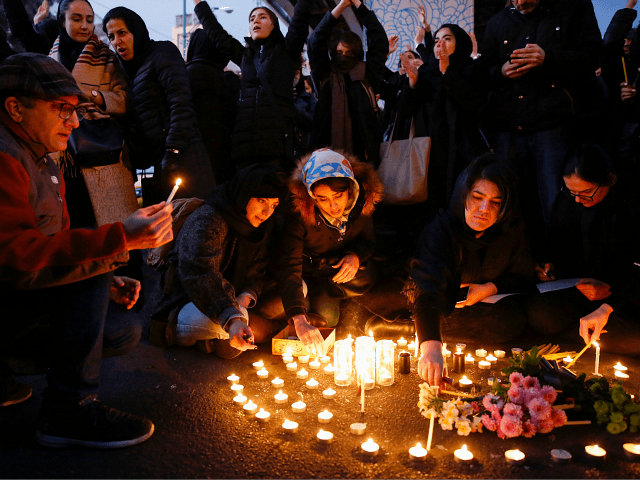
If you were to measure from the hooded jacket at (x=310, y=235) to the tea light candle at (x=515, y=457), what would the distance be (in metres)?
1.58

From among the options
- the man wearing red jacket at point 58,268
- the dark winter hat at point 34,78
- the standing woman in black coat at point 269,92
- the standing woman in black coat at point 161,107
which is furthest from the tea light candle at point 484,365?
the dark winter hat at point 34,78

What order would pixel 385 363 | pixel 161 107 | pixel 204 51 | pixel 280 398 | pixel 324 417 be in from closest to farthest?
pixel 324 417 → pixel 280 398 → pixel 385 363 → pixel 161 107 → pixel 204 51

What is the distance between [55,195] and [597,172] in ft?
10.7

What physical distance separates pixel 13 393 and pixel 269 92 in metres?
2.94

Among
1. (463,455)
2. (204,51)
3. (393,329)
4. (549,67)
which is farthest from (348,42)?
(463,455)

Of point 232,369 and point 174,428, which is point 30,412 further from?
point 232,369

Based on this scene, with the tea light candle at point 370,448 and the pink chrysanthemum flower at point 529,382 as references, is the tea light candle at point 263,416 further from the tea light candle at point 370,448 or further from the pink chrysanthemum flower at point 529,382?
the pink chrysanthemum flower at point 529,382

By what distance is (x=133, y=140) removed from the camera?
4.17 meters

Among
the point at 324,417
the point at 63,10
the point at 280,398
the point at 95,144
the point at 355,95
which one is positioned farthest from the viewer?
the point at 355,95

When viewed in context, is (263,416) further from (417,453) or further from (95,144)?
(95,144)

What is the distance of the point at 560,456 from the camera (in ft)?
6.84

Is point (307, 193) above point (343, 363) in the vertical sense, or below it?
above

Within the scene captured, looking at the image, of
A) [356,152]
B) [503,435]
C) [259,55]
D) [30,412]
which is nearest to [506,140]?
[356,152]

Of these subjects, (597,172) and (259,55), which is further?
(259,55)
